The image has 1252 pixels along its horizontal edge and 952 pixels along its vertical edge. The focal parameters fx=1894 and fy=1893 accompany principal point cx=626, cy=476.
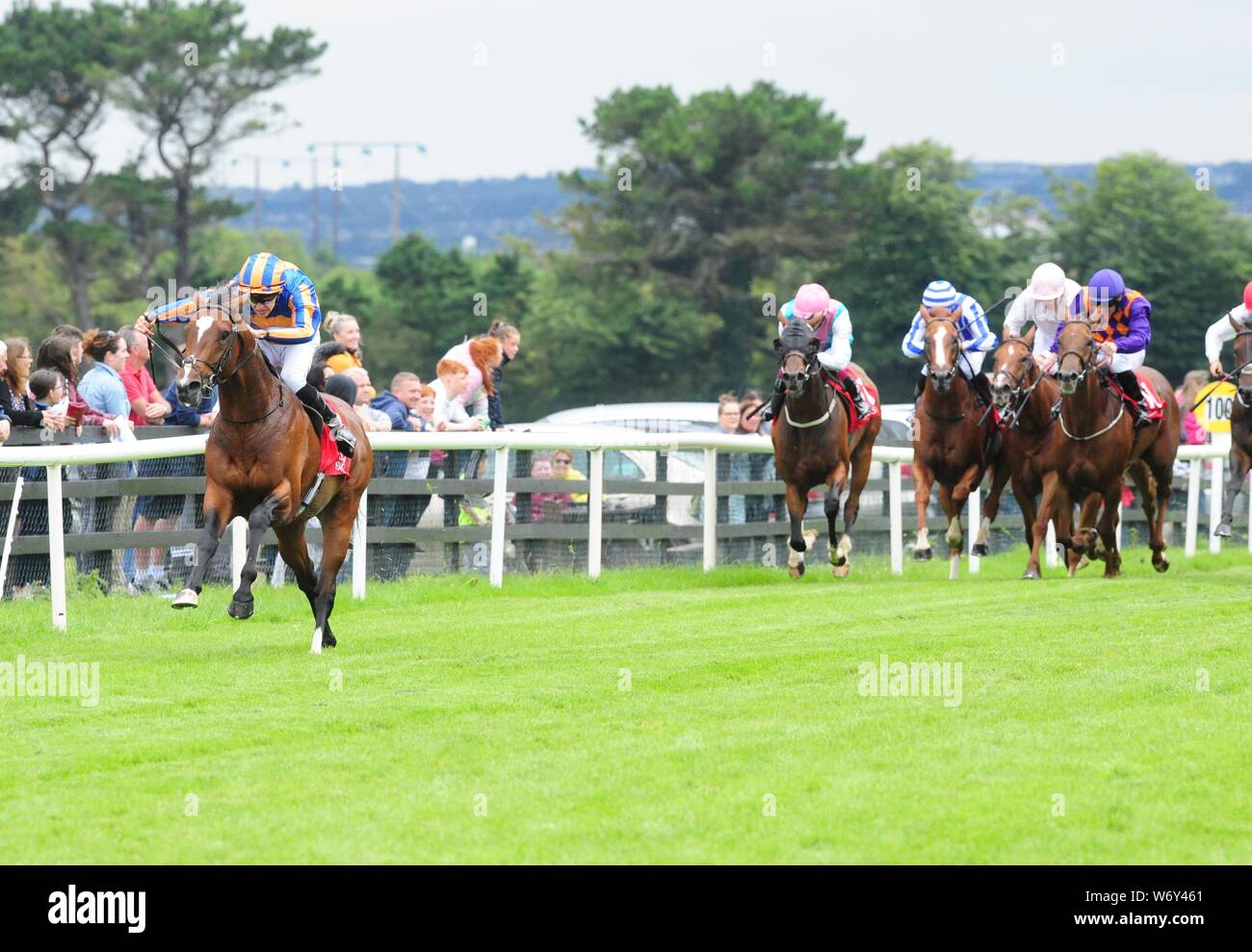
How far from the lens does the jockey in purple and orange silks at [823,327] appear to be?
43.7ft

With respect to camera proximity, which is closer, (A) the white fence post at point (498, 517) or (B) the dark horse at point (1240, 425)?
(A) the white fence post at point (498, 517)

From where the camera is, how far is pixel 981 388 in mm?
13805

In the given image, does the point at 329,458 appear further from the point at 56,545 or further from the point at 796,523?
the point at 796,523

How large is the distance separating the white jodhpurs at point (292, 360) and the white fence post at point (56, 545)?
125cm

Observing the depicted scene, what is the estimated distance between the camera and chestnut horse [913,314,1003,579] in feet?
44.1

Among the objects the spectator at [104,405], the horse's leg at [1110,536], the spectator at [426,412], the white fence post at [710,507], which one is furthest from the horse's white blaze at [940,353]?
the spectator at [104,405]

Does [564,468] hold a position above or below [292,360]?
below

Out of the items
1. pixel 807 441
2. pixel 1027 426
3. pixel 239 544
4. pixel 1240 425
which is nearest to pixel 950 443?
pixel 1027 426

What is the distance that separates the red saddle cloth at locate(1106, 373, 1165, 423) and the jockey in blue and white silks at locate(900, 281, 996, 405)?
87cm

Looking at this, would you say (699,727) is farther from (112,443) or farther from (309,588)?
(112,443)

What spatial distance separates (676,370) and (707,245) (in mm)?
4506

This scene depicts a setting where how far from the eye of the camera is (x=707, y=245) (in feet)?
204

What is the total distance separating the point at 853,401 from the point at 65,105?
48089mm

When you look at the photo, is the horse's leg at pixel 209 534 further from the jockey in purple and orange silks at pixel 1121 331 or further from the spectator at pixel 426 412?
the jockey in purple and orange silks at pixel 1121 331
